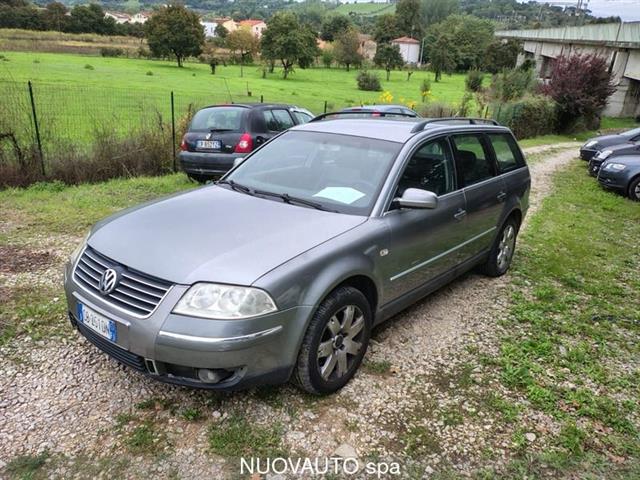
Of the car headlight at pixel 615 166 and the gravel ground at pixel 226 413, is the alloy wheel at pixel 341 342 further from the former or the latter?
the car headlight at pixel 615 166

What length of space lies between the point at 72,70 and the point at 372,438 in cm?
4299

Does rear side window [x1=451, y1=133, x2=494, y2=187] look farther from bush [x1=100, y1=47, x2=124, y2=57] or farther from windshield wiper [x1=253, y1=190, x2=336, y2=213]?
bush [x1=100, y1=47, x2=124, y2=57]

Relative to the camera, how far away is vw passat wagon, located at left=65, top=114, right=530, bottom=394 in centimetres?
261

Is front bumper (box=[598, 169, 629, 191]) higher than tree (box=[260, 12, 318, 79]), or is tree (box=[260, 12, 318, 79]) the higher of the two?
tree (box=[260, 12, 318, 79])

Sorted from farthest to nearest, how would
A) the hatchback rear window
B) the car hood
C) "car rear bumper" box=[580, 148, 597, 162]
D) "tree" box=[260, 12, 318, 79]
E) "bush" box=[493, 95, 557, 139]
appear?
"tree" box=[260, 12, 318, 79]
"bush" box=[493, 95, 557, 139]
"car rear bumper" box=[580, 148, 597, 162]
the hatchback rear window
the car hood

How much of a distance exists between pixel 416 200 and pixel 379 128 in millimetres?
997

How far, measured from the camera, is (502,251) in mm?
5465

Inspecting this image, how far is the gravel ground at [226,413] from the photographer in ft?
8.83

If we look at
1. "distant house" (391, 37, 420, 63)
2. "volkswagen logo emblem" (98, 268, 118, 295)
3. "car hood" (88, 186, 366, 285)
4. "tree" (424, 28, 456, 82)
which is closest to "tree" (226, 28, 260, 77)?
"tree" (424, 28, 456, 82)

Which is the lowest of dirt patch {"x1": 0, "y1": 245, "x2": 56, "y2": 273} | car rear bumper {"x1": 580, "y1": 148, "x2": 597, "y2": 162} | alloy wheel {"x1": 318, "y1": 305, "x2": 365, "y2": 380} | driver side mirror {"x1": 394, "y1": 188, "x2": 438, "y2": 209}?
car rear bumper {"x1": 580, "y1": 148, "x2": 597, "y2": 162}

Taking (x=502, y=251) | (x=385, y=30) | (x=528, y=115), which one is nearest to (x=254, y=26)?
(x=385, y=30)

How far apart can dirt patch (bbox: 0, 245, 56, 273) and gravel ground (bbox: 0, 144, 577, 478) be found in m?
1.64

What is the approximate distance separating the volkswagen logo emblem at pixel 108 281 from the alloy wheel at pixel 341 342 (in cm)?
129

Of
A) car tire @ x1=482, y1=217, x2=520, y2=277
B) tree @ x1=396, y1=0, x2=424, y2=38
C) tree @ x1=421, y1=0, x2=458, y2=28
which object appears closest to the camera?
→ car tire @ x1=482, y1=217, x2=520, y2=277
